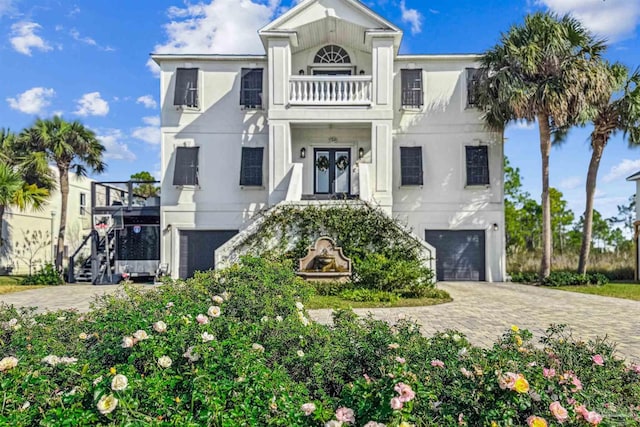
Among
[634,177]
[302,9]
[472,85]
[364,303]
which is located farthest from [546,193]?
[302,9]

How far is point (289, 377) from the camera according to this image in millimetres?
3207

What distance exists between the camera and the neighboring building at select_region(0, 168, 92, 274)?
22359mm

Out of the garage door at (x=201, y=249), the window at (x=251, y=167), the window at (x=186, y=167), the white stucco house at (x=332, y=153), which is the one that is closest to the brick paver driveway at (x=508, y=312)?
the white stucco house at (x=332, y=153)

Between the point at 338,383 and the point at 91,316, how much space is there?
300 centimetres

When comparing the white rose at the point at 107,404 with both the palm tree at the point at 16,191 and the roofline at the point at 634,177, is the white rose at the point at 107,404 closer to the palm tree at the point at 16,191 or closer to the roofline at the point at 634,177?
the palm tree at the point at 16,191

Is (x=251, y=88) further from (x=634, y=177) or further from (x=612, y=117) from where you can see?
(x=634, y=177)

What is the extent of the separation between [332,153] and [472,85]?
229 inches

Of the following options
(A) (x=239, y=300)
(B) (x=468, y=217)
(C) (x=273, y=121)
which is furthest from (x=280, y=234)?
(A) (x=239, y=300)

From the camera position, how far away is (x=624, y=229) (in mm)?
35281

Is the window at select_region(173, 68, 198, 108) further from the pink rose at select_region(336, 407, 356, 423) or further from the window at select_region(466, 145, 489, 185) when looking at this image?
the pink rose at select_region(336, 407, 356, 423)

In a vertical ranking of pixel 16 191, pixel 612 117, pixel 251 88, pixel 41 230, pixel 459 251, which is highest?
pixel 251 88

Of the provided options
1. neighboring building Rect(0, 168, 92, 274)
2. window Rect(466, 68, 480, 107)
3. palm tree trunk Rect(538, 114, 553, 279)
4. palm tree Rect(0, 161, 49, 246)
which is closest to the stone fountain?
palm tree trunk Rect(538, 114, 553, 279)

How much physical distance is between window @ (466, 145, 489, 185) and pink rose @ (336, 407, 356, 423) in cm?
1563

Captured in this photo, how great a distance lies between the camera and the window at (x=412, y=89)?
54.8 ft
